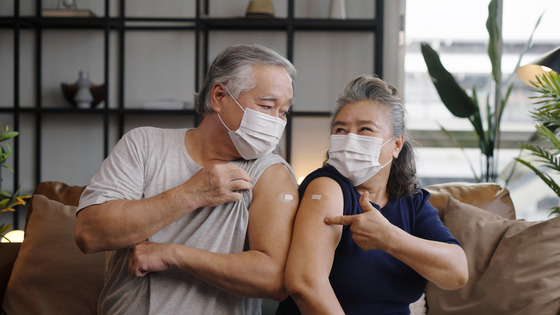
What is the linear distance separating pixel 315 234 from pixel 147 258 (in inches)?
16.3

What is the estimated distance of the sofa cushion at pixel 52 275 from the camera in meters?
1.84

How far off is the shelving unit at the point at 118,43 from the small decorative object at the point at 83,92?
0.20ft

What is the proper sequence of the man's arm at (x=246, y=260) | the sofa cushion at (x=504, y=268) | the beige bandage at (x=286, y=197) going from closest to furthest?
the man's arm at (x=246, y=260) < the beige bandage at (x=286, y=197) < the sofa cushion at (x=504, y=268)

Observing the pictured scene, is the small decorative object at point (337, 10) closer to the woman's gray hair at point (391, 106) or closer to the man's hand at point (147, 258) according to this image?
the woman's gray hair at point (391, 106)

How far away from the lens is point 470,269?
6.28ft

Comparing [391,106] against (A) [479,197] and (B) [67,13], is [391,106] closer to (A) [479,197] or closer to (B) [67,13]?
(A) [479,197]

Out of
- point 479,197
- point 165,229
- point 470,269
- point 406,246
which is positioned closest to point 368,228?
point 406,246

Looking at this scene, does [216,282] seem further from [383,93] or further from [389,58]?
[389,58]

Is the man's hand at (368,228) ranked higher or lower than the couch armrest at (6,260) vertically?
higher

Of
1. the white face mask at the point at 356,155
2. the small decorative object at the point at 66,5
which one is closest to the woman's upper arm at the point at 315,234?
the white face mask at the point at 356,155

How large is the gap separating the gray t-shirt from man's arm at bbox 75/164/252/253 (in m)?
0.05

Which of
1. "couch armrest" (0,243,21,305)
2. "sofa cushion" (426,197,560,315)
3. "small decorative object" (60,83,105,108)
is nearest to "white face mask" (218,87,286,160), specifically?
"sofa cushion" (426,197,560,315)

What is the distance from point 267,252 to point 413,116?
10.1 feet

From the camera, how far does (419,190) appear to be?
63.5 inches
